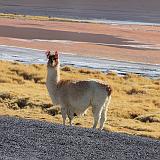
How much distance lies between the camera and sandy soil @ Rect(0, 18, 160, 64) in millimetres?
40906

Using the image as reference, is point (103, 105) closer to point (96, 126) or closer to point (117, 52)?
point (96, 126)

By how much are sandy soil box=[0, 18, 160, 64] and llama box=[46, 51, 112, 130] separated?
23.6m

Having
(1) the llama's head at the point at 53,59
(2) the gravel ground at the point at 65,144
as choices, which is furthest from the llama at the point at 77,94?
(2) the gravel ground at the point at 65,144

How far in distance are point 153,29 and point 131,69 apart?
101ft

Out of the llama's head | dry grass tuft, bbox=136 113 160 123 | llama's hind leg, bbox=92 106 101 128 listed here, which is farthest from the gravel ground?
dry grass tuft, bbox=136 113 160 123

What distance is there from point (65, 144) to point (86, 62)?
25.2 metres

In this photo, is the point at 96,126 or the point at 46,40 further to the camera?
the point at 46,40

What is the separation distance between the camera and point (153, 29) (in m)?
63.3

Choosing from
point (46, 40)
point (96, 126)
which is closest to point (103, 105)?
point (96, 126)

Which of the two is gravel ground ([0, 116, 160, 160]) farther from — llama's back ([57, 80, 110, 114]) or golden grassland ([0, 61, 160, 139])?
golden grassland ([0, 61, 160, 139])

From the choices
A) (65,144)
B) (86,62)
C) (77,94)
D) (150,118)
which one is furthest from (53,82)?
(86,62)

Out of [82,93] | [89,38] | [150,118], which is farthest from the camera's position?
[89,38]

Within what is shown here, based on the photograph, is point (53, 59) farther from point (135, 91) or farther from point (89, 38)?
point (89, 38)

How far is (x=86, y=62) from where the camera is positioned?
35.6 metres
